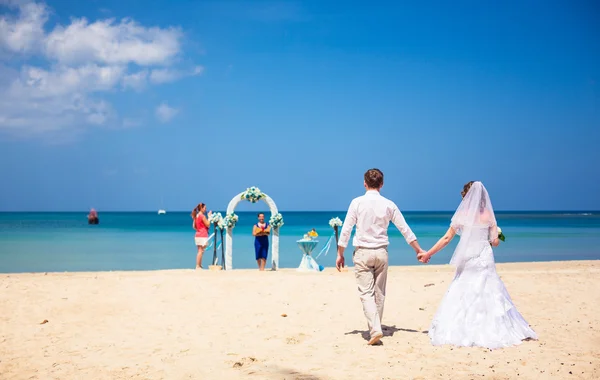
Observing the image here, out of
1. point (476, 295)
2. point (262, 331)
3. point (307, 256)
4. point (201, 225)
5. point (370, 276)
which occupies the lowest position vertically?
point (262, 331)

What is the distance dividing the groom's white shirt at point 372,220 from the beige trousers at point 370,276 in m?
0.11

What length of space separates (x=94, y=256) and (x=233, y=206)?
48.6ft

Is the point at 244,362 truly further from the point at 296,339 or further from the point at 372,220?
the point at 372,220

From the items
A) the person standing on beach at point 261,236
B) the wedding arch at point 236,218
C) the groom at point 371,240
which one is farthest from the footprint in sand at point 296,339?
the wedding arch at point 236,218

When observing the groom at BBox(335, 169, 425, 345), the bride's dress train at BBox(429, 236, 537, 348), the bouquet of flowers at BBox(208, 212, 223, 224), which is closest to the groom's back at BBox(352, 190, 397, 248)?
the groom at BBox(335, 169, 425, 345)

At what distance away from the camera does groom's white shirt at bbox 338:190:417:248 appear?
658cm

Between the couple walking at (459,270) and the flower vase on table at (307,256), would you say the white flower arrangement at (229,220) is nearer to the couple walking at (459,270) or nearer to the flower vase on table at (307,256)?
the flower vase on table at (307,256)

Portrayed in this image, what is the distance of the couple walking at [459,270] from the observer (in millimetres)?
6590

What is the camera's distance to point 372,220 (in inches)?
259

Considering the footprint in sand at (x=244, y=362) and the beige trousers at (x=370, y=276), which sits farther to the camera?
the beige trousers at (x=370, y=276)

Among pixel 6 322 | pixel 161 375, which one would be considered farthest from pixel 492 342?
pixel 6 322

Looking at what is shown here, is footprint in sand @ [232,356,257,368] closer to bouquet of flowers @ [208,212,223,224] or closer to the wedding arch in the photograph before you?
the wedding arch

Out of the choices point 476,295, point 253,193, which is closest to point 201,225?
point 253,193

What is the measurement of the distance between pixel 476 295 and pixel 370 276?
4.72ft
